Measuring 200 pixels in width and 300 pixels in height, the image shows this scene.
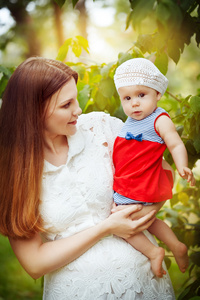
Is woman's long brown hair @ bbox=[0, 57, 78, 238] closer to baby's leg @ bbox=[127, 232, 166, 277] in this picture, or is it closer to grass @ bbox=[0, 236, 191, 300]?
baby's leg @ bbox=[127, 232, 166, 277]

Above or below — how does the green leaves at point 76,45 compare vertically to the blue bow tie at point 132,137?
above

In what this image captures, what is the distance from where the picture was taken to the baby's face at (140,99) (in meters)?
1.51

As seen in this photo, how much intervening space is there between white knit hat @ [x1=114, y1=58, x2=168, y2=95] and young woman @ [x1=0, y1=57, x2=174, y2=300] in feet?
0.84

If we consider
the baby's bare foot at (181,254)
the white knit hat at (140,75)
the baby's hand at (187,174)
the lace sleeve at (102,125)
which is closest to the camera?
the baby's hand at (187,174)

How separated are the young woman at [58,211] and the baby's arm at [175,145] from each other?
36cm

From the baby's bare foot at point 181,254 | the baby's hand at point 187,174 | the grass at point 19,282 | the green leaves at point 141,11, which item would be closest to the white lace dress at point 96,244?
the baby's bare foot at point 181,254

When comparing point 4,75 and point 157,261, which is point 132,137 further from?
point 4,75

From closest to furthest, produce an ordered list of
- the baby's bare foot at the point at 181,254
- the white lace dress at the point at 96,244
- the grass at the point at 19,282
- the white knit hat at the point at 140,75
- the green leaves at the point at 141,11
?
the green leaves at the point at 141,11 → the white knit hat at the point at 140,75 → the white lace dress at the point at 96,244 → the baby's bare foot at the point at 181,254 → the grass at the point at 19,282

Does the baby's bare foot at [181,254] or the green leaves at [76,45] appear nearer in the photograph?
the baby's bare foot at [181,254]

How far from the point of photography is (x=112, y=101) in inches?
84.4

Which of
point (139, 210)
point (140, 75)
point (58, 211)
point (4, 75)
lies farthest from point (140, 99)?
point (4, 75)

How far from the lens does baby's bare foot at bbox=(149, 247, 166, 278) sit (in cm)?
167

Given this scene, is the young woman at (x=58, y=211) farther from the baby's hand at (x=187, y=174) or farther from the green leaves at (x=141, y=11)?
the green leaves at (x=141, y=11)

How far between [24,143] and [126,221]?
60 cm
